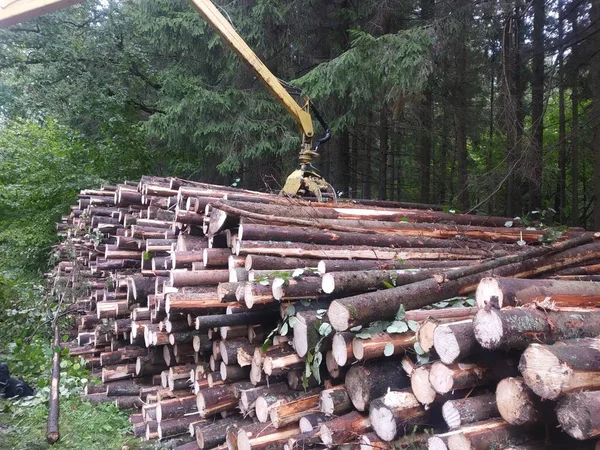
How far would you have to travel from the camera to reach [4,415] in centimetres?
548

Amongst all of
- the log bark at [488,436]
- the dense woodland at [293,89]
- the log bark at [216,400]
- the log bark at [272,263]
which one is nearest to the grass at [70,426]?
the log bark at [216,400]

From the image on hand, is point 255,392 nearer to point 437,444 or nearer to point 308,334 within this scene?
point 308,334

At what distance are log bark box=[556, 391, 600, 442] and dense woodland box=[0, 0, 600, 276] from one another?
18.0ft

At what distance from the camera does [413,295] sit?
123 inches

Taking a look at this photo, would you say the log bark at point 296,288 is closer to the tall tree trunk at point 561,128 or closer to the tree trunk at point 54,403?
the tree trunk at point 54,403

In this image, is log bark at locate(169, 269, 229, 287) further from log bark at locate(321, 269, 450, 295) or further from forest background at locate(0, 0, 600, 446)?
forest background at locate(0, 0, 600, 446)

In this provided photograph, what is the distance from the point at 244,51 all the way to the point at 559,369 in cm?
573

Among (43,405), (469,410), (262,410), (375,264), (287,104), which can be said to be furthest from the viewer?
(287,104)

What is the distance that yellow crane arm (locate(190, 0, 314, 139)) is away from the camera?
6.35m

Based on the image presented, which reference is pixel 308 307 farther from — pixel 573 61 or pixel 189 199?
pixel 573 61

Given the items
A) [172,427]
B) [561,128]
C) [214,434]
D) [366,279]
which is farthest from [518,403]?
[561,128]

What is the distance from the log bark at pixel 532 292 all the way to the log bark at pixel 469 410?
1.72ft

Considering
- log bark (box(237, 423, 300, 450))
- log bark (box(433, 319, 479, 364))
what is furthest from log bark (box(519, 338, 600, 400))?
log bark (box(237, 423, 300, 450))

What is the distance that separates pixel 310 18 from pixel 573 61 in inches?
249
